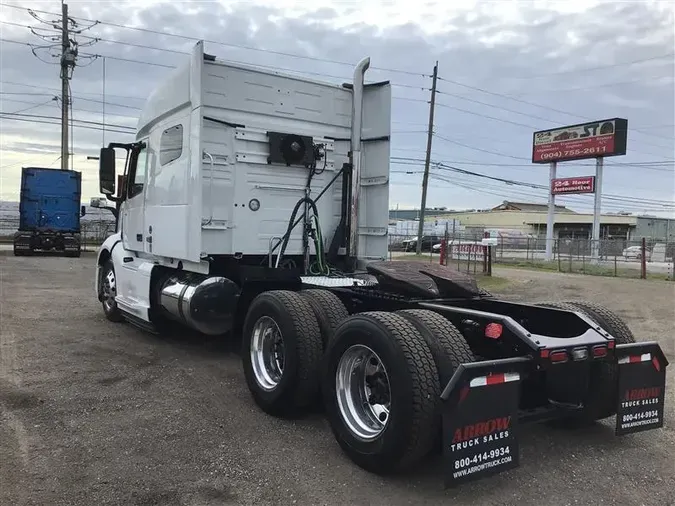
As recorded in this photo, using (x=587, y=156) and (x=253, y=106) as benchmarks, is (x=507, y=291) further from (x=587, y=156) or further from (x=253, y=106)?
(x=587, y=156)

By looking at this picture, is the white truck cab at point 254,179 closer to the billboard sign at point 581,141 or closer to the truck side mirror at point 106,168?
the truck side mirror at point 106,168

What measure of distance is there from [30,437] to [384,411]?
2.66 meters

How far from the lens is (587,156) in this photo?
35656 mm

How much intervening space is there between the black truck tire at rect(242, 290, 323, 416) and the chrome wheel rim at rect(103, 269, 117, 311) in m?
4.50

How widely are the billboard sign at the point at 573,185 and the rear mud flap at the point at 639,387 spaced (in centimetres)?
3384

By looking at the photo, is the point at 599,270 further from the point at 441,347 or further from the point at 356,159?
the point at 441,347

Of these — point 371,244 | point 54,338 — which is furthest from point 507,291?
point 54,338

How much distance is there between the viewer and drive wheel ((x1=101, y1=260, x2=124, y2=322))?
8.89 meters

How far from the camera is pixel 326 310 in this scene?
16.1 ft

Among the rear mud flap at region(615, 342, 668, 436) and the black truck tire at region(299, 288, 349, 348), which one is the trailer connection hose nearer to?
the black truck tire at region(299, 288, 349, 348)

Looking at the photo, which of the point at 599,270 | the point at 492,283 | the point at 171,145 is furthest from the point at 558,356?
the point at 599,270

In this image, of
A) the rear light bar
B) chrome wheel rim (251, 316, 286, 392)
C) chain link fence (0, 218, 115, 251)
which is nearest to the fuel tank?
chrome wheel rim (251, 316, 286, 392)

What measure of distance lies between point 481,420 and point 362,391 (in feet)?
3.25

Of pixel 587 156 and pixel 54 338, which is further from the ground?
pixel 587 156
